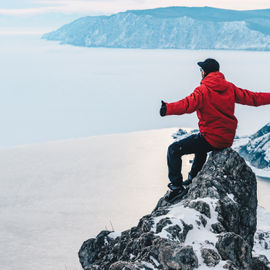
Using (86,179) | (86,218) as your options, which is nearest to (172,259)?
(86,218)

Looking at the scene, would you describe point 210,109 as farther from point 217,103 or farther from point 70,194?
point 70,194

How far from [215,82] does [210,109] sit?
44cm

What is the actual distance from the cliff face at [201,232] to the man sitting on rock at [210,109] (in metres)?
0.36

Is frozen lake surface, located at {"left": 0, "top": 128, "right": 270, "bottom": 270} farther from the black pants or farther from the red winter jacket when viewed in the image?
the red winter jacket

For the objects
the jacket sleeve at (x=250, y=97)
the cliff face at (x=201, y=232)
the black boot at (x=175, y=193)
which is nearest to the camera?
the cliff face at (x=201, y=232)

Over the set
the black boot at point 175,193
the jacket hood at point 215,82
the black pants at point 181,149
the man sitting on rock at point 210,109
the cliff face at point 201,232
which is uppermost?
the jacket hood at point 215,82

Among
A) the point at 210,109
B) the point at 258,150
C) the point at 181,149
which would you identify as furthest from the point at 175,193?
the point at 258,150

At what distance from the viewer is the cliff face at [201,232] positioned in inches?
190

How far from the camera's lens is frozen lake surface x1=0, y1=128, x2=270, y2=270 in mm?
40312

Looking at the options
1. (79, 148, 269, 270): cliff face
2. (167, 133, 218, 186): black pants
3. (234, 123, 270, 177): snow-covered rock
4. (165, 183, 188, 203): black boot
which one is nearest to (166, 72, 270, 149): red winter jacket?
(167, 133, 218, 186): black pants

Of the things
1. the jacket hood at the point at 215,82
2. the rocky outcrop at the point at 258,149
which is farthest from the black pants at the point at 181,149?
the rocky outcrop at the point at 258,149

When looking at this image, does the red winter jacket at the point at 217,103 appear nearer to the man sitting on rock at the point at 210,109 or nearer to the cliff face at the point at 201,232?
the man sitting on rock at the point at 210,109

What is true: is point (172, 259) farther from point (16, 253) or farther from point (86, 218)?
point (86, 218)

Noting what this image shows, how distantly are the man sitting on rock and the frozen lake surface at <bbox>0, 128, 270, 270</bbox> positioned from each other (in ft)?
86.7
